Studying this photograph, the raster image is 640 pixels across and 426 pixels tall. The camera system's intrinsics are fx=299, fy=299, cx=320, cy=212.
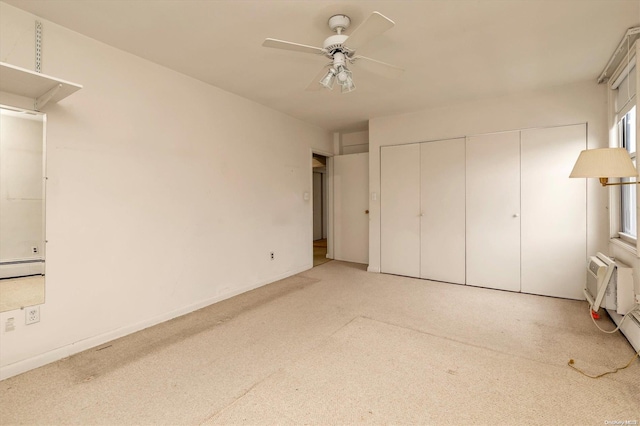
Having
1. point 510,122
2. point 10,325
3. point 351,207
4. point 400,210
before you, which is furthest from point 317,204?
point 10,325

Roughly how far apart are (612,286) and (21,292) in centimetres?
475

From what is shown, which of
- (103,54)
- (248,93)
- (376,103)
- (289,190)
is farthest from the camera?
(289,190)

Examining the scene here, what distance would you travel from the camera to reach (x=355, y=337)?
8.38 feet

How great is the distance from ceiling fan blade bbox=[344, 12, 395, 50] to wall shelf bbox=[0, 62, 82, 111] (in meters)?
1.78

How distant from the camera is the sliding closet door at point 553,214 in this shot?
3438 millimetres

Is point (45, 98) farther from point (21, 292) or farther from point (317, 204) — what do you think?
point (317, 204)

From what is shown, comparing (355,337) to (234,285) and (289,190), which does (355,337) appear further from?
(289,190)

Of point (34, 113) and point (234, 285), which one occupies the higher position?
point (34, 113)

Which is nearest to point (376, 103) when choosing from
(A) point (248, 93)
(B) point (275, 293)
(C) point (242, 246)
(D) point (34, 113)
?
(A) point (248, 93)

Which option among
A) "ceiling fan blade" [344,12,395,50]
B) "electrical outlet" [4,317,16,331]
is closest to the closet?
"ceiling fan blade" [344,12,395,50]

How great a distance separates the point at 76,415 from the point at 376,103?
410 centimetres

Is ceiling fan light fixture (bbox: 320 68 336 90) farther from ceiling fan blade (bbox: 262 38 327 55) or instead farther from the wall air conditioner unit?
the wall air conditioner unit

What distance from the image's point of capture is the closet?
350 cm

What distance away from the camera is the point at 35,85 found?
6.42ft
